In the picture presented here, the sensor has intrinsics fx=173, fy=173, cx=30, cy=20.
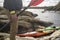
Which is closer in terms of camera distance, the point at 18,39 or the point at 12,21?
the point at 12,21

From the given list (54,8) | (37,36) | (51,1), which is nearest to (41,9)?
(54,8)

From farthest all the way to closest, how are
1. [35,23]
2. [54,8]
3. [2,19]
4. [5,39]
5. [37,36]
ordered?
1. [54,8]
2. [35,23]
3. [2,19]
4. [37,36]
5. [5,39]

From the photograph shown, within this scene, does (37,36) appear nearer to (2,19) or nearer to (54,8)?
(2,19)

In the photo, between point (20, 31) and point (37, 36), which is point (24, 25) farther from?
point (37, 36)

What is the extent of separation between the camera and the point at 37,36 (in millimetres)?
2596

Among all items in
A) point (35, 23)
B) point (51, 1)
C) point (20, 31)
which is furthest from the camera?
point (51, 1)

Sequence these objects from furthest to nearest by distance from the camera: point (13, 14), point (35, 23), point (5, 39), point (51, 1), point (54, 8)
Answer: point (51, 1), point (54, 8), point (35, 23), point (5, 39), point (13, 14)

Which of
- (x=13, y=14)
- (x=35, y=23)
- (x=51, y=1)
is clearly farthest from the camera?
(x=51, y=1)

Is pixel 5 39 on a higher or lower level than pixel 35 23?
lower

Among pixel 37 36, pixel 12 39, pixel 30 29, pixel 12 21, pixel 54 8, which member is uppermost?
pixel 54 8

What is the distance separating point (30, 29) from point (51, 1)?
3.71m

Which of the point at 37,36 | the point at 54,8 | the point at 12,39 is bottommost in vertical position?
the point at 12,39

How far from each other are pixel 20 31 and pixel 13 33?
167 cm

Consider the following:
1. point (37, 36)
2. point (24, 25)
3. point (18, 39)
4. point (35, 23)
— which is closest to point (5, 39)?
point (18, 39)
